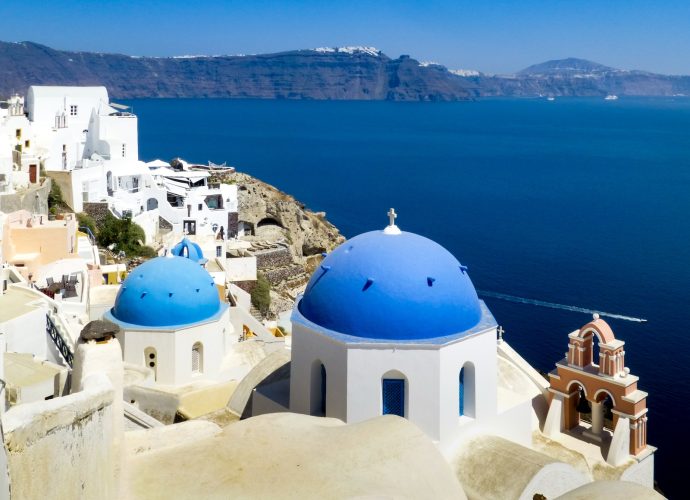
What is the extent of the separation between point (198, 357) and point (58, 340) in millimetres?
2726

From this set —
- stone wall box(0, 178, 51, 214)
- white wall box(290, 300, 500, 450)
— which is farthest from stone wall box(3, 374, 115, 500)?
stone wall box(0, 178, 51, 214)

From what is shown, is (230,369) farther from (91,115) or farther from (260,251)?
(91,115)

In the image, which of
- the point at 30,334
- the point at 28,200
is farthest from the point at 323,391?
the point at 28,200

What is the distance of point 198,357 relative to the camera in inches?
612

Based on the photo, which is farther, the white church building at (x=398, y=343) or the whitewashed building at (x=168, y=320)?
the whitewashed building at (x=168, y=320)

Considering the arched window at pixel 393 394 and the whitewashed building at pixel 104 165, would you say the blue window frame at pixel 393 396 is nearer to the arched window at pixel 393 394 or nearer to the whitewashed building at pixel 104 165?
the arched window at pixel 393 394

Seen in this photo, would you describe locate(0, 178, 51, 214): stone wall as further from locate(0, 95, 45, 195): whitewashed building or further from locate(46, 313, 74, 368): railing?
locate(46, 313, 74, 368): railing

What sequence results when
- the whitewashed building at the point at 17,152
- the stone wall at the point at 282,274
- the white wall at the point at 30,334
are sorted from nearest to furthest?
the white wall at the point at 30,334
the whitewashed building at the point at 17,152
the stone wall at the point at 282,274

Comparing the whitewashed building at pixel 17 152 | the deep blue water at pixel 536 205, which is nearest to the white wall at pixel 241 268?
the whitewashed building at pixel 17 152

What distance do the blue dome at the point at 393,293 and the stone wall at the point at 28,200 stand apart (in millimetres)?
18588

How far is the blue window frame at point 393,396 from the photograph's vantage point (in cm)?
1048

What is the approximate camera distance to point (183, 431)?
8.12 m

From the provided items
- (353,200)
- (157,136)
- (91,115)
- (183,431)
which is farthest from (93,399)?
(157,136)

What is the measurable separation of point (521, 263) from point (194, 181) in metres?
19.8
